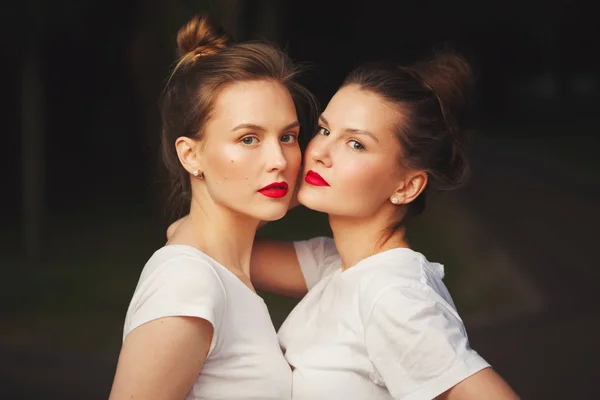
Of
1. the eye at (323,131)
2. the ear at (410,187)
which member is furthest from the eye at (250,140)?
the ear at (410,187)

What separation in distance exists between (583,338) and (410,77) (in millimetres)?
3941

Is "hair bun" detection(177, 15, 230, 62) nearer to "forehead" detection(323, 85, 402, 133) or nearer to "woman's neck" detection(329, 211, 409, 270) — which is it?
"forehead" detection(323, 85, 402, 133)

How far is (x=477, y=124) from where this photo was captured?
2.74 metres

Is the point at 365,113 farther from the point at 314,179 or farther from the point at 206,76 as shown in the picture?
the point at 206,76

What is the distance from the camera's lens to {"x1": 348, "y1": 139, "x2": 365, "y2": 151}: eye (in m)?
2.54

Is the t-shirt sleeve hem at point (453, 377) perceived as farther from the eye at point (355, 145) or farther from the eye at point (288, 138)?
the eye at point (288, 138)

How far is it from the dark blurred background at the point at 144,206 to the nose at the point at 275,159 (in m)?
0.34

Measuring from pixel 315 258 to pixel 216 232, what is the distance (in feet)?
1.65

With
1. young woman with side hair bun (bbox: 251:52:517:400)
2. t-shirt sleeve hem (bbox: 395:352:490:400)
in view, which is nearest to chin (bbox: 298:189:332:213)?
young woman with side hair bun (bbox: 251:52:517:400)

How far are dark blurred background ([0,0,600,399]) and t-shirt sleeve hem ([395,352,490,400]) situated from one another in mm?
750

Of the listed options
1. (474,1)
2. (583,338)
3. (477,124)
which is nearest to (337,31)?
(474,1)

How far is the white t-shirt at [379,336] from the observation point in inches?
86.2

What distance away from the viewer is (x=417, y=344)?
7.20 feet

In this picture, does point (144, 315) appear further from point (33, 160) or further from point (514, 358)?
point (33, 160)
